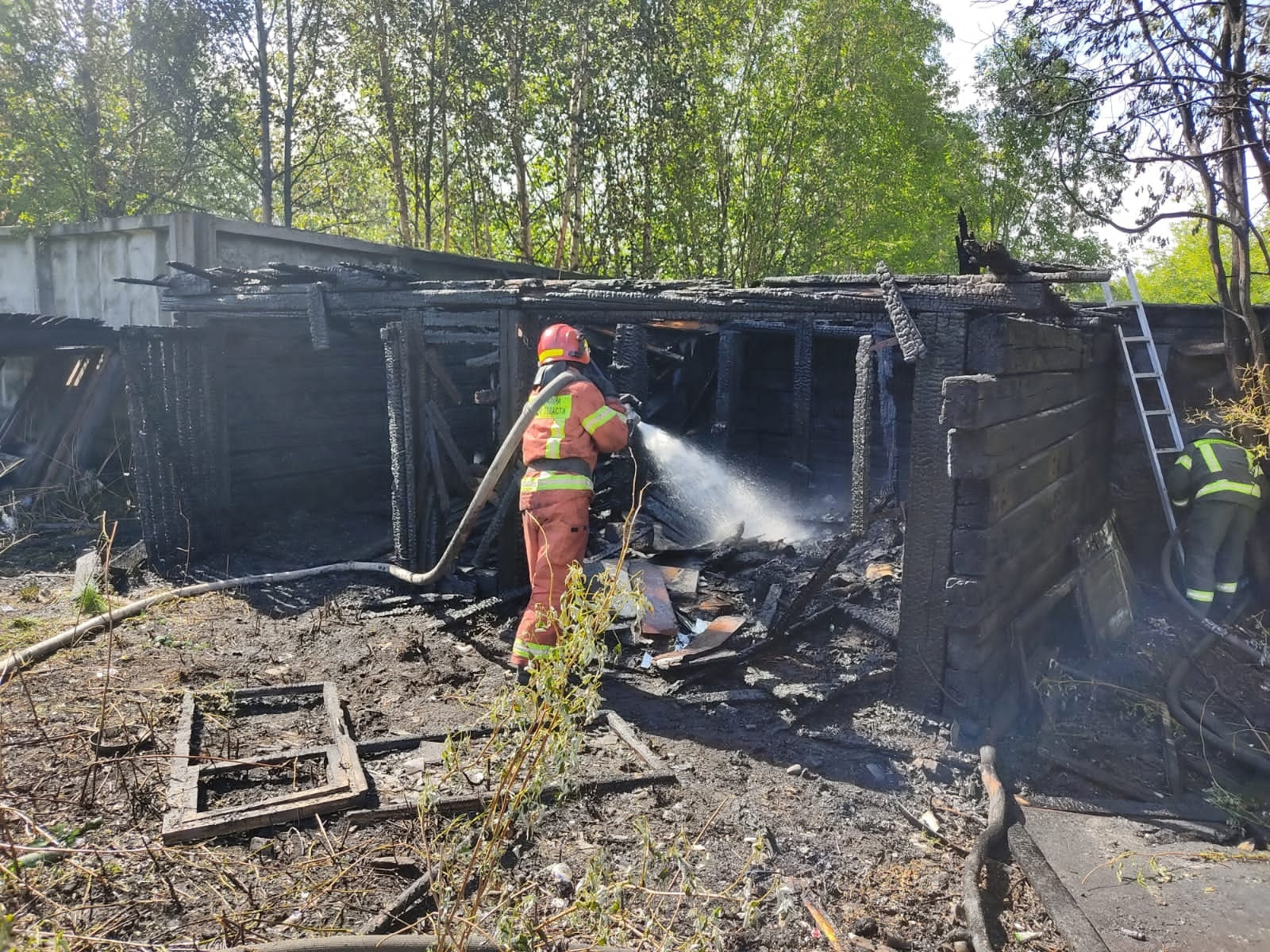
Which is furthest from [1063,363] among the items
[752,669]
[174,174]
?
[174,174]

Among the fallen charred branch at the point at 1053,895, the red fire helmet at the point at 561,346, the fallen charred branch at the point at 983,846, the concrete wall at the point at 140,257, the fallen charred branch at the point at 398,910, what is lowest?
the fallen charred branch at the point at 1053,895

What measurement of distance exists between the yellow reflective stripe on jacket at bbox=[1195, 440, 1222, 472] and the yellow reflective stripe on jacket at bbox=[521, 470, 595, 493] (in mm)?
5382

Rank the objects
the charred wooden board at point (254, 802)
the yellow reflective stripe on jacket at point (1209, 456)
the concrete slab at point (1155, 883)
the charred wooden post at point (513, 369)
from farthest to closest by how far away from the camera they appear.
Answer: the yellow reflective stripe on jacket at point (1209, 456) → the charred wooden post at point (513, 369) → the charred wooden board at point (254, 802) → the concrete slab at point (1155, 883)

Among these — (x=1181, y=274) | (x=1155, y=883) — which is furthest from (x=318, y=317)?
(x=1181, y=274)

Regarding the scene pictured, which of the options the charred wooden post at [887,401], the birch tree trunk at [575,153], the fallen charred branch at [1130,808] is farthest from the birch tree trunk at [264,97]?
the fallen charred branch at [1130,808]

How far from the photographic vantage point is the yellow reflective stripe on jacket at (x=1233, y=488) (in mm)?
6949

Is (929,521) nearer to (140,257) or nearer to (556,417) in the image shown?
(556,417)

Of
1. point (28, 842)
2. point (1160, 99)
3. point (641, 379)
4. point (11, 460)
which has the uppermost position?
point (1160, 99)

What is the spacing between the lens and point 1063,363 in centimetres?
644

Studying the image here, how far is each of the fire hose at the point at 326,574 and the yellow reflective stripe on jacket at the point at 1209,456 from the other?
5470 mm

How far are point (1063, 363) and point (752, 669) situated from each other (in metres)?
3.34

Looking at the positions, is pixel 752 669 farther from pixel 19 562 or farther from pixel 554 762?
pixel 19 562

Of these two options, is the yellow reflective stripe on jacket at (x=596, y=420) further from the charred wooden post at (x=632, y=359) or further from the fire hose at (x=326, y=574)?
the charred wooden post at (x=632, y=359)

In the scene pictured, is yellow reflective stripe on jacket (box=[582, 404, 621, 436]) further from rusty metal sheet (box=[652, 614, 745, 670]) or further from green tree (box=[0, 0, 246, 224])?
green tree (box=[0, 0, 246, 224])
